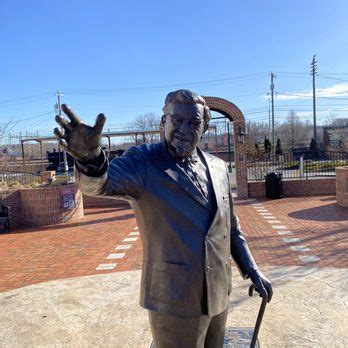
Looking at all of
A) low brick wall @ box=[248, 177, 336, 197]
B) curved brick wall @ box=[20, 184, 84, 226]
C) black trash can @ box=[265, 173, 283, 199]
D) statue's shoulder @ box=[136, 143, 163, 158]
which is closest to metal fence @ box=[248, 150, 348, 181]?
low brick wall @ box=[248, 177, 336, 197]

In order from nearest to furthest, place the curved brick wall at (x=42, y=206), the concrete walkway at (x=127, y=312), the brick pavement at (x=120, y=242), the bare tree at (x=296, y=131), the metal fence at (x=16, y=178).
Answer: the concrete walkway at (x=127, y=312)
the brick pavement at (x=120, y=242)
the curved brick wall at (x=42, y=206)
the metal fence at (x=16, y=178)
the bare tree at (x=296, y=131)

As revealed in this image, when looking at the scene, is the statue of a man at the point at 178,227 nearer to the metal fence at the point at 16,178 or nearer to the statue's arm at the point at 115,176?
the statue's arm at the point at 115,176

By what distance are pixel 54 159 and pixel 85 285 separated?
116ft

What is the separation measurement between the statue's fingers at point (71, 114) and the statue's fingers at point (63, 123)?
0.08ft

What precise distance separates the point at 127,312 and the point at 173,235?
3.21m

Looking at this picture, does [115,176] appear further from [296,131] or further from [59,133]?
[296,131]

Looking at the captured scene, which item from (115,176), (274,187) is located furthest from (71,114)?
(274,187)

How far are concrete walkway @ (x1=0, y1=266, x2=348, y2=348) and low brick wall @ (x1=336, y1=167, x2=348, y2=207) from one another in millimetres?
6433

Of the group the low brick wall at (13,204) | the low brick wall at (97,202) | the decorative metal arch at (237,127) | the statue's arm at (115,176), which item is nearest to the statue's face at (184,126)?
the statue's arm at (115,176)

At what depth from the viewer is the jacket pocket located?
1.89 meters

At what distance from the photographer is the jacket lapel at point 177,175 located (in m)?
1.97

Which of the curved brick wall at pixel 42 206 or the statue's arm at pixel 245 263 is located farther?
the curved brick wall at pixel 42 206

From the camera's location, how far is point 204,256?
1.93 metres

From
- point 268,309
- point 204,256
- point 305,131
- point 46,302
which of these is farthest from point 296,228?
point 305,131
